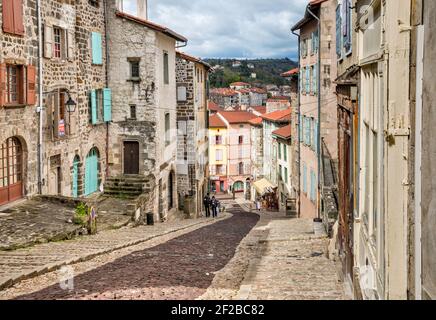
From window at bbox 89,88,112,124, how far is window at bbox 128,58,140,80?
49.0 inches

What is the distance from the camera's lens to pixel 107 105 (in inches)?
955

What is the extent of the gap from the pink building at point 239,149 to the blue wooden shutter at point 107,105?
41858 mm

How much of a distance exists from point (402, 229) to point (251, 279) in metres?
5.77

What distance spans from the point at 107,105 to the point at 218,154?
44044 millimetres

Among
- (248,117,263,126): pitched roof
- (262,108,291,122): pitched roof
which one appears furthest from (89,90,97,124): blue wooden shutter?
(248,117,263,126): pitched roof

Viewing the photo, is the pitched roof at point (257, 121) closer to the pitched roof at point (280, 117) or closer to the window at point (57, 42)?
the pitched roof at point (280, 117)

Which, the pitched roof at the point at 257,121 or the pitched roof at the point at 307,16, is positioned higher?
the pitched roof at the point at 307,16

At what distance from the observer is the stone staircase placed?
23875 millimetres

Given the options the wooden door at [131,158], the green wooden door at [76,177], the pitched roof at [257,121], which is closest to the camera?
the green wooden door at [76,177]

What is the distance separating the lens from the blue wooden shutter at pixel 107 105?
24.0m

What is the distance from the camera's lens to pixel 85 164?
22406mm

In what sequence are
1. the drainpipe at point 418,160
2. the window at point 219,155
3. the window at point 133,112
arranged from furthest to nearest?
the window at point 219,155
the window at point 133,112
the drainpipe at point 418,160

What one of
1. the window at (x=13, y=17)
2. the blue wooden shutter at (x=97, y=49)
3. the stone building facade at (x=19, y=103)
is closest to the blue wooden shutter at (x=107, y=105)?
the blue wooden shutter at (x=97, y=49)
